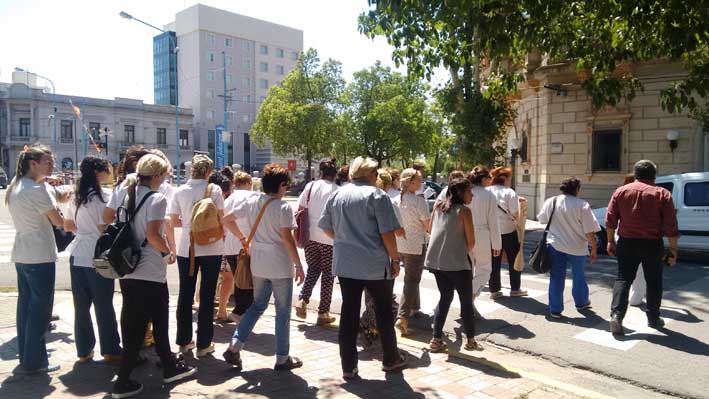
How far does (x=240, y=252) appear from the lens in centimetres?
530

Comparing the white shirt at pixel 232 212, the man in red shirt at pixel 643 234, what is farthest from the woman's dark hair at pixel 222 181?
the man in red shirt at pixel 643 234

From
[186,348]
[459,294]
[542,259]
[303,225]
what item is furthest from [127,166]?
[542,259]

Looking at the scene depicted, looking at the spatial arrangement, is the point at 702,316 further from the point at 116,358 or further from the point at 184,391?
the point at 116,358

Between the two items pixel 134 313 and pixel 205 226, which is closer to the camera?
pixel 134 313

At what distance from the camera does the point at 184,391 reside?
451 centimetres

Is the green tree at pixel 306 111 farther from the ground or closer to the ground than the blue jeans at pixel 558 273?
farther from the ground

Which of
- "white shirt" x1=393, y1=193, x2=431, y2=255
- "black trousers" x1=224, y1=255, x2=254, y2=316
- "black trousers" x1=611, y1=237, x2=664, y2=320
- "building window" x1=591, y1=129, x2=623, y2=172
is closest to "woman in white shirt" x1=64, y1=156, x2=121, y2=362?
"black trousers" x1=224, y1=255, x2=254, y2=316

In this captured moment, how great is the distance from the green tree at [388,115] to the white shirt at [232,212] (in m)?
36.3

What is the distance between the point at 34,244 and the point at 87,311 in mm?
765

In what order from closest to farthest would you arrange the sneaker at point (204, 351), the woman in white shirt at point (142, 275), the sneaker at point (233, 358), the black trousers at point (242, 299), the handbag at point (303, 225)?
the woman in white shirt at point (142, 275)
the sneaker at point (233, 358)
the sneaker at point (204, 351)
the black trousers at point (242, 299)
the handbag at point (303, 225)

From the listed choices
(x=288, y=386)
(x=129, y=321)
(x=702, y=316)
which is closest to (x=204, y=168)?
(x=129, y=321)

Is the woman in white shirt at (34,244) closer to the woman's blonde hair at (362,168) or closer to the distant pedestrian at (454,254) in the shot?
the woman's blonde hair at (362,168)

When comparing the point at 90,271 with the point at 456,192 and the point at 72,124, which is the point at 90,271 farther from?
the point at 72,124

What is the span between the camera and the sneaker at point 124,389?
14.2ft
